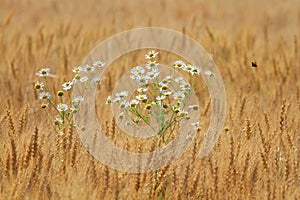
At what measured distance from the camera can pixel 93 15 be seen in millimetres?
6277

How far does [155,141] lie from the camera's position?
1.95m

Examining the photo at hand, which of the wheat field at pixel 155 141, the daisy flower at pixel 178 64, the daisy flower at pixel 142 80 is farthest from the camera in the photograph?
the daisy flower at pixel 178 64

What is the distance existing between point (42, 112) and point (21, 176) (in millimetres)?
1059

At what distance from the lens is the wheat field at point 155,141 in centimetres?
197

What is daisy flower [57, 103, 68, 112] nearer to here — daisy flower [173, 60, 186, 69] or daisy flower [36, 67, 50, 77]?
daisy flower [36, 67, 50, 77]

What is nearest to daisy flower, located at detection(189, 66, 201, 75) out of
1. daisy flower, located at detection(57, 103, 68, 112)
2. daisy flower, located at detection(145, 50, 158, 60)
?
daisy flower, located at detection(145, 50, 158, 60)

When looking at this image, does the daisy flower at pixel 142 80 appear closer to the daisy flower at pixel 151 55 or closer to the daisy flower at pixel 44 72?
the daisy flower at pixel 151 55

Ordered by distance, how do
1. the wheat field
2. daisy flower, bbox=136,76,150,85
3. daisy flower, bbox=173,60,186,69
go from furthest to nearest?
1. daisy flower, bbox=173,60,186,69
2. daisy flower, bbox=136,76,150,85
3. the wheat field

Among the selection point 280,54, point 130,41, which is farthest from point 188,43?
point 280,54

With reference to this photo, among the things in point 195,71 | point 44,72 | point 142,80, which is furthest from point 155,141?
point 44,72

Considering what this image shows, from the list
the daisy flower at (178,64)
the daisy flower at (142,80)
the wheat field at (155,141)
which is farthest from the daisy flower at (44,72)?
the daisy flower at (178,64)

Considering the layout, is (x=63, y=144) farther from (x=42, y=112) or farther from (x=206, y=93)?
(x=206, y=93)

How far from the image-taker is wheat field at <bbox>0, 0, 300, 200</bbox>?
1.97 meters

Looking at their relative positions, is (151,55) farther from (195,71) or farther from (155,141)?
(155,141)
